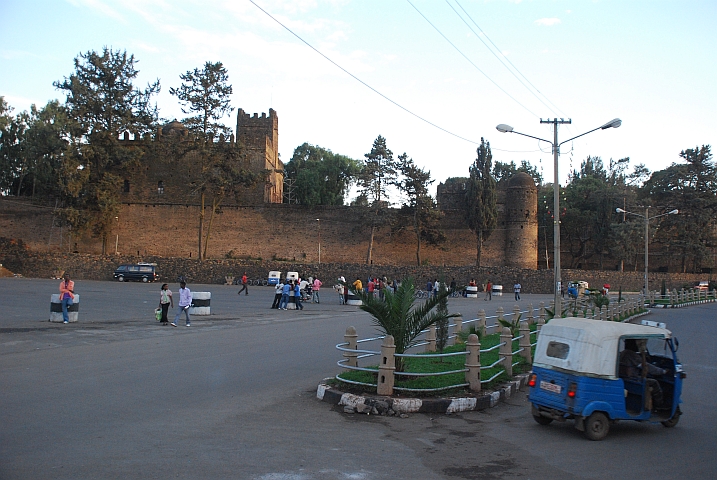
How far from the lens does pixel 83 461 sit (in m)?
5.95

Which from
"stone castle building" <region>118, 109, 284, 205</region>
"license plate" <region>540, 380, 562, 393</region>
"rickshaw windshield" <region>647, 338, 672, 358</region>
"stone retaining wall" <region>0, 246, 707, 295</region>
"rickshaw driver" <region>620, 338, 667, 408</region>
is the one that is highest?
"stone castle building" <region>118, 109, 284, 205</region>

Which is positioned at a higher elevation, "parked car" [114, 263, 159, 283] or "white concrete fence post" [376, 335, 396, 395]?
"parked car" [114, 263, 159, 283]

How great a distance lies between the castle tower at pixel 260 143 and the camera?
62.5 metres

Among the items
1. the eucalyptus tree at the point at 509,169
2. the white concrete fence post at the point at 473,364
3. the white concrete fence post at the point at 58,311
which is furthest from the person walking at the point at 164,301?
the eucalyptus tree at the point at 509,169

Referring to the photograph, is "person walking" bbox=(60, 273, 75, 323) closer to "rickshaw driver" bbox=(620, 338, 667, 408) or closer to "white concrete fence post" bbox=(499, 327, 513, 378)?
"white concrete fence post" bbox=(499, 327, 513, 378)

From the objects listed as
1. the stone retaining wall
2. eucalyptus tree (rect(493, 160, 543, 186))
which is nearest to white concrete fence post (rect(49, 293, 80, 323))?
the stone retaining wall

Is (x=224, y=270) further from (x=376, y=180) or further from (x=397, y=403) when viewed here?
(x=397, y=403)

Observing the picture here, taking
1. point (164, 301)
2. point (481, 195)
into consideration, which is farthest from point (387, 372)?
point (481, 195)

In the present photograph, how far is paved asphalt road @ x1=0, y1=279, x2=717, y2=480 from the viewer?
242 inches

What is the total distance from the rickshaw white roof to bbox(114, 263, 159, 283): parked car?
4355cm

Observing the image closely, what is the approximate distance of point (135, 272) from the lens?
158 feet

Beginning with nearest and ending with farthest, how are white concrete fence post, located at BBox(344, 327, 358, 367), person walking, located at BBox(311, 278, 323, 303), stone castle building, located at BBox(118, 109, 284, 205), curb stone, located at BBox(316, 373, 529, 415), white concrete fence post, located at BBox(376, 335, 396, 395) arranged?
curb stone, located at BBox(316, 373, 529, 415)
white concrete fence post, located at BBox(376, 335, 396, 395)
white concrete fence post, located at BBox(344, 327, 358, 367)
person walking, located at BBox(311, 278, 323, 303)
stone castle building, located at BBox(118, 109, 284, 205)

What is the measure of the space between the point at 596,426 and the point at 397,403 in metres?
2.54

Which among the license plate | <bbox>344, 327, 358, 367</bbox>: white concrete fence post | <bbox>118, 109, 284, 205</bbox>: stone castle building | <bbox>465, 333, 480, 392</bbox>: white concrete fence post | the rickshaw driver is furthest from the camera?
<bbox>118, 109, 284, 205</bbox>: stone castle building
